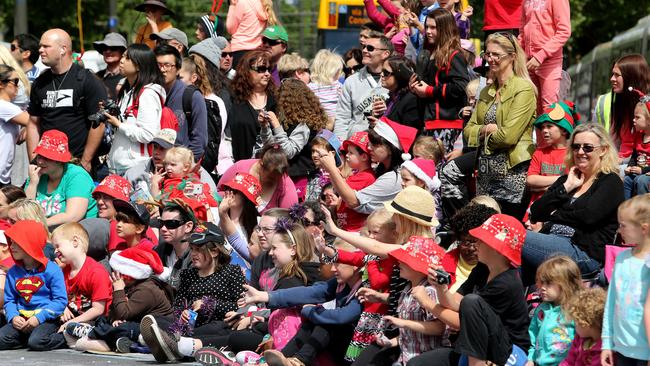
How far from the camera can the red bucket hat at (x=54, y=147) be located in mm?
11398

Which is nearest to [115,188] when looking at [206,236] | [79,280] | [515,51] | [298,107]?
[79,280]

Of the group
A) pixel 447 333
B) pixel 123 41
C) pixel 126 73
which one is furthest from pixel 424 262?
pixel 123 41

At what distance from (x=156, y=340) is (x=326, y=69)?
5.13 meters

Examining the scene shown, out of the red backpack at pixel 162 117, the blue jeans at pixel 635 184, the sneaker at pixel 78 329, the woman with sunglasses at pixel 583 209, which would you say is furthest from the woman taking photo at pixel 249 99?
the woman with sunglasses at pixel 583 209

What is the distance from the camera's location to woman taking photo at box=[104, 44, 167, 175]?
11.7m

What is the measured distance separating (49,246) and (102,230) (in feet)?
1.60

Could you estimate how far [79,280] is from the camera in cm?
1014

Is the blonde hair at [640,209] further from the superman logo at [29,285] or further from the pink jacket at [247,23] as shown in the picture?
the pink jacket at [247,23]

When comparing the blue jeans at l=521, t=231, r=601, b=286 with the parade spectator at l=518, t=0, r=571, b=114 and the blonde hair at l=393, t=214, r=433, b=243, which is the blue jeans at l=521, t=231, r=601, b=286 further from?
the parade spectator at l=518, t=0, r=571, b=114

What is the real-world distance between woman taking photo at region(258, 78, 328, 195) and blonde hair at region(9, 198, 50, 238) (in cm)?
216

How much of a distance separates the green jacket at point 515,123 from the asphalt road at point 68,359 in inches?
118

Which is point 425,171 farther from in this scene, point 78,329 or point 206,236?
point 78,329

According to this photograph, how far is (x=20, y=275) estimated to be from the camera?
1009 cm

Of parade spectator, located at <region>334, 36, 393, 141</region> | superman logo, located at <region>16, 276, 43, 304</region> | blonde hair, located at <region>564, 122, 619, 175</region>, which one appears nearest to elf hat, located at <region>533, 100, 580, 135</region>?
blonde hair, located at <region>564, 122, 619, 175</region>
